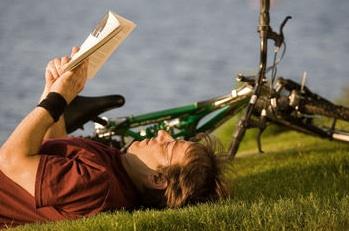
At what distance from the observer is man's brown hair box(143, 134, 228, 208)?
4.91 meters

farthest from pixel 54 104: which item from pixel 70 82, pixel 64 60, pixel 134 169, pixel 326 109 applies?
pixel 326 109

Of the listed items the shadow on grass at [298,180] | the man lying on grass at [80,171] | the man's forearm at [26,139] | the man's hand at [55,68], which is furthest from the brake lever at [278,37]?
the man's forearm at [26,139]

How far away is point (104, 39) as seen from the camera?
14.9ft

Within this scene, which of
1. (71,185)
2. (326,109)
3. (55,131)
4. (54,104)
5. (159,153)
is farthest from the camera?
(326,109)

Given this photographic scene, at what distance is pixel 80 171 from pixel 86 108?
282cm

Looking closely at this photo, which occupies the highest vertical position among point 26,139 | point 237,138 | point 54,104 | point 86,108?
point 54,104

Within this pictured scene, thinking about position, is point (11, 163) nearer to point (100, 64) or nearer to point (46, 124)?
point (46, 124)

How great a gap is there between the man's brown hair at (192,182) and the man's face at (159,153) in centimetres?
3

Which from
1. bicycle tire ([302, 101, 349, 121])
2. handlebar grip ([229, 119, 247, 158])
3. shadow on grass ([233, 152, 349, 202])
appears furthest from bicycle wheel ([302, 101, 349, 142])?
handlebar grip ([229, 119, 247, 158])

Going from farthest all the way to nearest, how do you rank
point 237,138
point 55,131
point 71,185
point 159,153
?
point 237,138
point 55,131
point 159,153
point 71,185

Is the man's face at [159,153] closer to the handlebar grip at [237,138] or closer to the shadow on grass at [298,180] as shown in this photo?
the shadow on grass at [298,180]

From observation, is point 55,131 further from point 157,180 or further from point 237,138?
point 237,138

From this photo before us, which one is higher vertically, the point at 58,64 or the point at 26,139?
the point at 58,64

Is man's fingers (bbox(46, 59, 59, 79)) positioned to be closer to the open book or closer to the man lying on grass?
the man lying on grass
